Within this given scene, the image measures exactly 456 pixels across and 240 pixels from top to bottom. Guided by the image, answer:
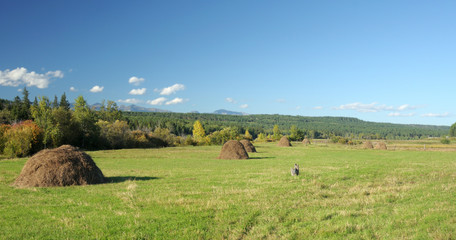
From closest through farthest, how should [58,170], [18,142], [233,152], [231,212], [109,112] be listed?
1. [231,212]
2. [58,170]
3. [233,152]
4. [18,142]
5. [109,112]

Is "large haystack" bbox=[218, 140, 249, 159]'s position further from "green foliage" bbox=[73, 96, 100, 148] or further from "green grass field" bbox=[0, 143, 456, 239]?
"green foliage" bbox=[73, 96, 100, 148]

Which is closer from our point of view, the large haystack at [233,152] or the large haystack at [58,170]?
the large haystack at [58,170]

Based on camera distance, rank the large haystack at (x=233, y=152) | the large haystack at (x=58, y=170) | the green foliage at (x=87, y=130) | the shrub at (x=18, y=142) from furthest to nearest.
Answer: the green foliage at (x=87, y=130) → the shrub at (x=18, y=142) → the large haystack at (x=233, y=152) → the large haystack at (x=58, y=170)

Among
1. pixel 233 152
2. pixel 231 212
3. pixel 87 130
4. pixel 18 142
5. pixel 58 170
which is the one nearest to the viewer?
pixel 231 212

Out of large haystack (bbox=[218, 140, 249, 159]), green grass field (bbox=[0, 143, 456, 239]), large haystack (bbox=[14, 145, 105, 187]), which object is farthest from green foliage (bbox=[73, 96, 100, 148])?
green grass field (bbox=[0, 143, 456, 239])

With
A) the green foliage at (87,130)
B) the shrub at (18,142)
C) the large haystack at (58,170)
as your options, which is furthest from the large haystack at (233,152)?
the green foliage at (87,130)

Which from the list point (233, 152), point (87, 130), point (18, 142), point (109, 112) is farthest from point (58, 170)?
point (109, 112)

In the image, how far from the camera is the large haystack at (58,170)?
1612 cm

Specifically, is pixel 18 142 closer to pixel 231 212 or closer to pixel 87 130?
pixel 87 130

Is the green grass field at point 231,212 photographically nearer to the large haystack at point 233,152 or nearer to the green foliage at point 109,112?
the large haystack at point 233,152

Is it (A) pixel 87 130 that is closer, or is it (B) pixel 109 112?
(A) pixel 87 130

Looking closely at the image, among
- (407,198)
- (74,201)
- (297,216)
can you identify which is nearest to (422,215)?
(407,198)

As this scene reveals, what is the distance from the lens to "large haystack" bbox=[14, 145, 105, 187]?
16.1 m

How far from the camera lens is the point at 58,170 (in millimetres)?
16422
